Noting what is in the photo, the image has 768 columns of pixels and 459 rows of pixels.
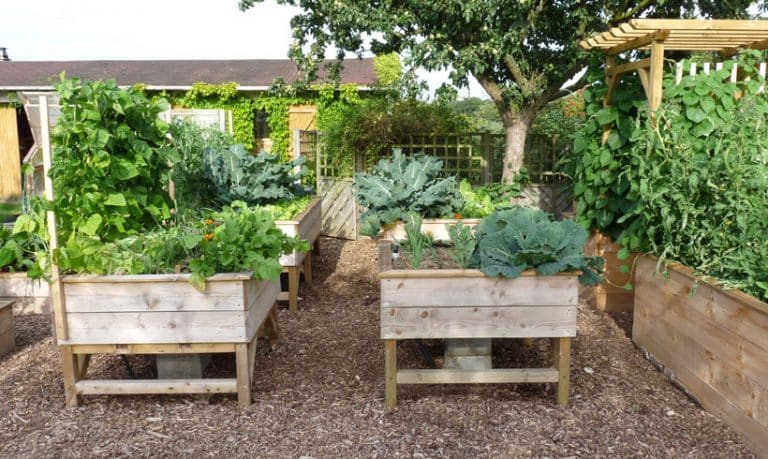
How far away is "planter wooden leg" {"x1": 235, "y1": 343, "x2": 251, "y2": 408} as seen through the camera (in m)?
3.27

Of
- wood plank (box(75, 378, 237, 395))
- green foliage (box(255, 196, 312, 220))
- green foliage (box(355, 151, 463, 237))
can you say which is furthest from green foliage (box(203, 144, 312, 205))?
wood plank (box(75, 378, 237, 395))

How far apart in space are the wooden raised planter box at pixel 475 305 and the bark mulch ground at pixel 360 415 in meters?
0.37

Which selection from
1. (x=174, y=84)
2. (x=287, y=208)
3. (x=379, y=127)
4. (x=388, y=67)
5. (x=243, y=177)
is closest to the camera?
(x=287, y=208)

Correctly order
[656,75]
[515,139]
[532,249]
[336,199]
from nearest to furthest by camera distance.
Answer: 1. [532,249]
2. [656,75]
3. [515,139]
4. [336,199]

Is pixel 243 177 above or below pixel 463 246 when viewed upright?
above

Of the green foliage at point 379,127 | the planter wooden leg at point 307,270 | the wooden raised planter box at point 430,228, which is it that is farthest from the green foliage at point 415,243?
the green foliage at point 379,127

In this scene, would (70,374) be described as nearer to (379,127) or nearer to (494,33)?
(494,33)

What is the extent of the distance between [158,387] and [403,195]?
114 inches

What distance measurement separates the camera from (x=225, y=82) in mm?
14555

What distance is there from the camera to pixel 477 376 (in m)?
3.26

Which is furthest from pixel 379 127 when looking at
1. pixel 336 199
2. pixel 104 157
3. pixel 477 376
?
pixel 477 376

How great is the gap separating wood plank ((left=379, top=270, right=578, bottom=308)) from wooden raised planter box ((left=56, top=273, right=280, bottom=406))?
31.5 inches

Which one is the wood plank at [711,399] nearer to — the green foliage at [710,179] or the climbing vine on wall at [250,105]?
the green foliage at [710,179]

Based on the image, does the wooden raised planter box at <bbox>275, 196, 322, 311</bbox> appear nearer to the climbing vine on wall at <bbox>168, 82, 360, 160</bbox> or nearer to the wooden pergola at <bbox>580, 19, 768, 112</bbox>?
the wooden pergola at <bbox>580, 19, 768, 112</bbox>
